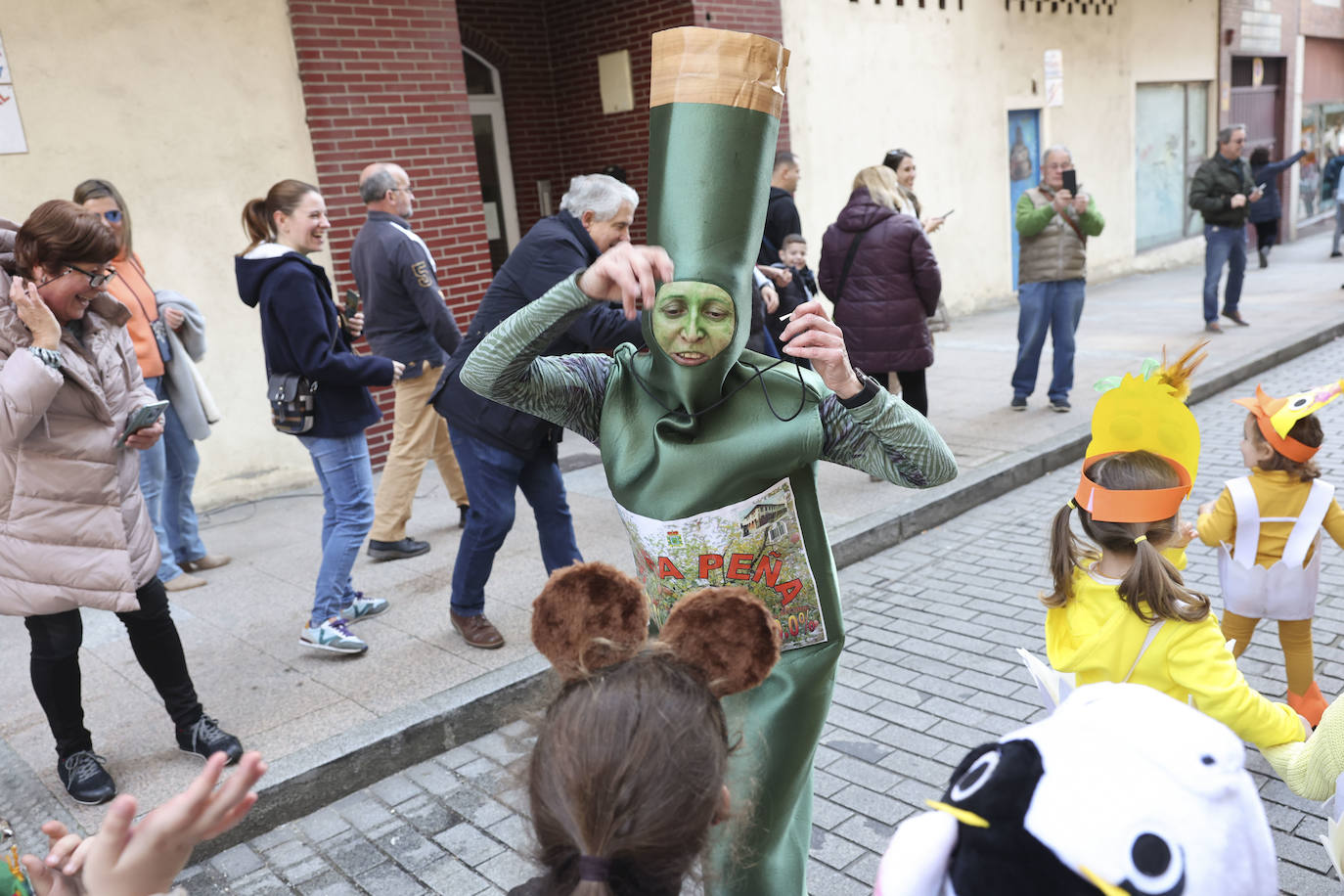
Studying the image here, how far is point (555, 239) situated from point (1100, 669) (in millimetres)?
2419

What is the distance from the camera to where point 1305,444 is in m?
3.43

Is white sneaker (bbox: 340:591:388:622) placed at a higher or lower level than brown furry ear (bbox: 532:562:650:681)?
lower

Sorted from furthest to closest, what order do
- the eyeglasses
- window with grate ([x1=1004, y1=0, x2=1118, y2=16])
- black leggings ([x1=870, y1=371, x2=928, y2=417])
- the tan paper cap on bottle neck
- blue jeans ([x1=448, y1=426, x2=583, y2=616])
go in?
1. window with grate ([x1=1004, y1=0, x2=1118, y2=16])
2. black leggings ([x1=870, y1=371, x2=928, y2=417])
3. blue jeans ([x1=448, y1=426, x2=583, y2=616])
4. the eyeglasses
5. the tan paper cap on bottle neck

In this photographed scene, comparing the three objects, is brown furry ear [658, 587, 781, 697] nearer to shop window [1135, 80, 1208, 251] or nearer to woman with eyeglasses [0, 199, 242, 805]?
woman with eyeglasses [0, 199, 242, 805]

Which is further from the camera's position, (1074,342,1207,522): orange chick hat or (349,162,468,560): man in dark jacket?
(349,162,468,560): man in dark jacket

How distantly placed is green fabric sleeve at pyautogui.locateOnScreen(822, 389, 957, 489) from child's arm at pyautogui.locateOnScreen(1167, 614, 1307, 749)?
29.3 inches

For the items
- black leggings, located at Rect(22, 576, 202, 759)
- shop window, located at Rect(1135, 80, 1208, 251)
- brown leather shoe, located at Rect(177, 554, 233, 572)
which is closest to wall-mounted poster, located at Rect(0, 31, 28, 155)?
brown leather shoe, located at Rect(177, 554, 233, 572)

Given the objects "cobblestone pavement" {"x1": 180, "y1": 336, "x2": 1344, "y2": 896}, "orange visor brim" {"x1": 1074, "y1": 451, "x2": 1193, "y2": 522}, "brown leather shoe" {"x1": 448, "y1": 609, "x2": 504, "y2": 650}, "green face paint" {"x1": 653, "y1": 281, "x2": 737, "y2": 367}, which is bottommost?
"cobblestone pavement" {"x1": 180, "y1": 336, "x2": 1344, "y2": 896}

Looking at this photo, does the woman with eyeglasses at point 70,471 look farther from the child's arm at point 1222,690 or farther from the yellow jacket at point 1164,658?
the child's arm at point 1222,690

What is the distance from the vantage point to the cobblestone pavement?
317 cm

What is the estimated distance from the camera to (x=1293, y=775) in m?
2.20

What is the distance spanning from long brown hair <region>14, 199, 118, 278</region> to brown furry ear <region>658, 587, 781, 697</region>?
2486mm

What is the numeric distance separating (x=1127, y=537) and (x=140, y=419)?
118 inches

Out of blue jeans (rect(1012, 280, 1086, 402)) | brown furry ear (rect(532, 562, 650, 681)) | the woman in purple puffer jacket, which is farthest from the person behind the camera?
blue jeans (rect(1012, 280, 1086, 402))
